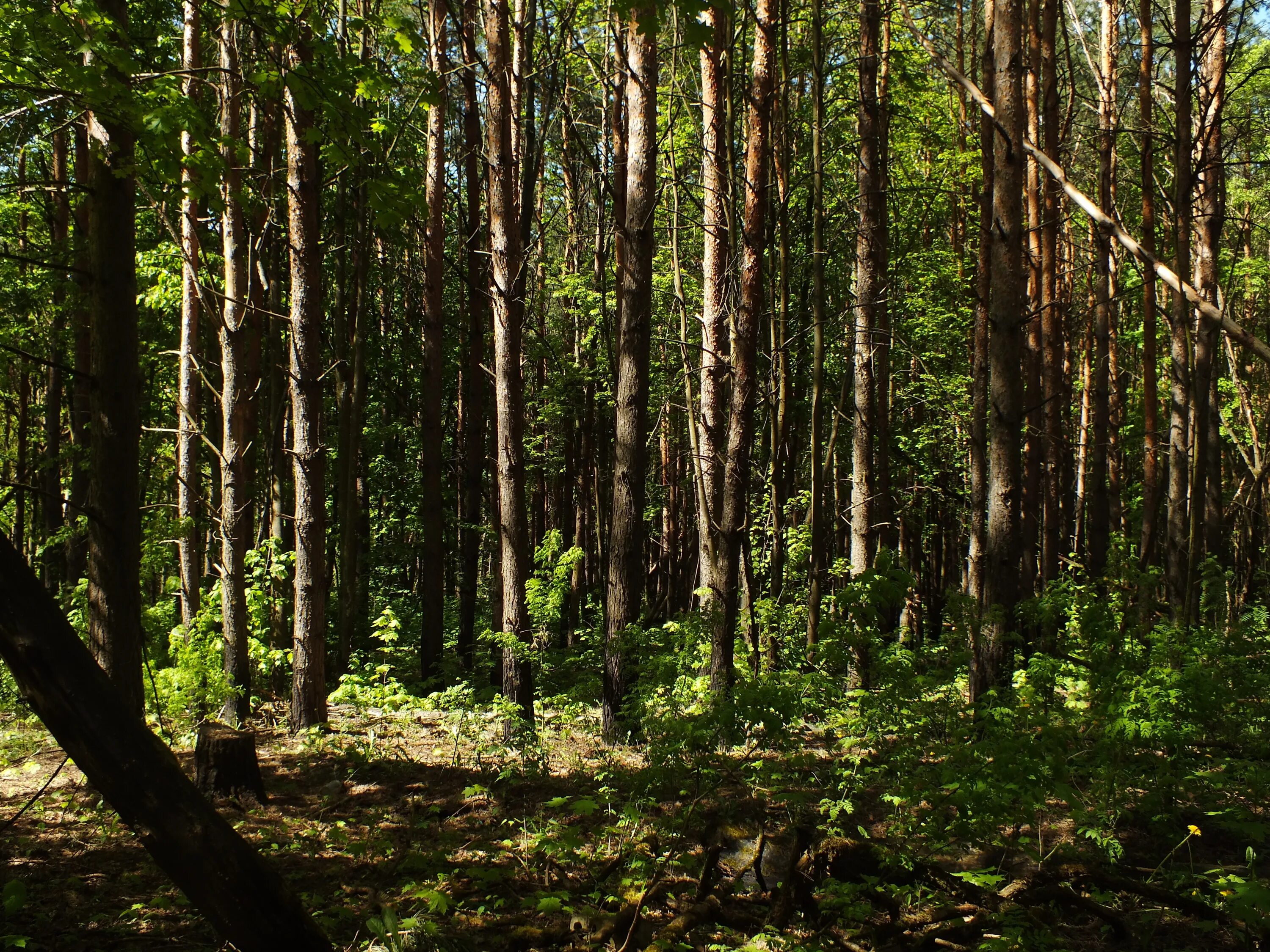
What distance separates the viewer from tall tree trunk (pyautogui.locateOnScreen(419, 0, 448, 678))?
12.4 metres

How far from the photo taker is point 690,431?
30.3ft

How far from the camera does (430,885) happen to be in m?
4.66

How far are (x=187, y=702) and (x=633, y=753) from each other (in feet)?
15.1

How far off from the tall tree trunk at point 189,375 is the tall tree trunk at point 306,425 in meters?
1.12

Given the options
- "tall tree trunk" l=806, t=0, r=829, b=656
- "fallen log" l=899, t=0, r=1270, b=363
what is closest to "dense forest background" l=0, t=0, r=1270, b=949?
"fallen log" l=899, t=0, r=1270, b=363

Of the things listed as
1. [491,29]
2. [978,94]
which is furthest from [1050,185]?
[978,94]

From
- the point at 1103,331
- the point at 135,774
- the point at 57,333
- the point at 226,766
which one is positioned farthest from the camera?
the point at 1103,331

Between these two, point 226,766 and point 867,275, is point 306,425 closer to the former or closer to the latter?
point 226,766

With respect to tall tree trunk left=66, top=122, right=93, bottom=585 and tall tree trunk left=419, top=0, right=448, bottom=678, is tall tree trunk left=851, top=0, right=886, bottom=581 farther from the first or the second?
tall tree trunk left=66, top=122, right=93, bottom=585

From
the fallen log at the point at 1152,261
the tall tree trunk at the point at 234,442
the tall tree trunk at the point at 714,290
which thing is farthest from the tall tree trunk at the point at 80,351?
the fallen log at the point at 1152,261

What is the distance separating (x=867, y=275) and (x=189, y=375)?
8387 millimetres

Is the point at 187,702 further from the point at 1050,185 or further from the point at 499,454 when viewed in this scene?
the point at 1050,185

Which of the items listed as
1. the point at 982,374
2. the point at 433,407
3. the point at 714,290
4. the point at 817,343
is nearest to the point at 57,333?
the point at 433,407

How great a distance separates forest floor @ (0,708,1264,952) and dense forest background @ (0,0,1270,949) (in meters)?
0.05
